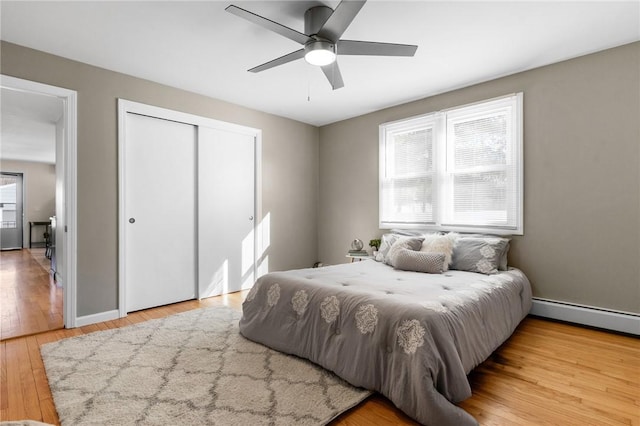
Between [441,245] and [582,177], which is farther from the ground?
[582,177]

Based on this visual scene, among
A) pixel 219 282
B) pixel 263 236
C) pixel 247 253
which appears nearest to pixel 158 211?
pixel 219 282

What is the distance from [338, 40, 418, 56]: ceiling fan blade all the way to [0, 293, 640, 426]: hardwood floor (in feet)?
7.30

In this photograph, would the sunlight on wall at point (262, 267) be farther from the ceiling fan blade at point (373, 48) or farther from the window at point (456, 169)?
the ceiling fan blade at point (373, 48)

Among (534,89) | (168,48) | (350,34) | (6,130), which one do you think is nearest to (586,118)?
(534,89)

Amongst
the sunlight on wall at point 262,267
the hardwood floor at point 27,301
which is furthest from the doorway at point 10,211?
the sunlight on wall at point 262,267

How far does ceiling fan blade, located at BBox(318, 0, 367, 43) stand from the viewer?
1789 millimetres

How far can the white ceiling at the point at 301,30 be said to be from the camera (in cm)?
230

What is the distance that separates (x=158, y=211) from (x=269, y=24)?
99.7 inches

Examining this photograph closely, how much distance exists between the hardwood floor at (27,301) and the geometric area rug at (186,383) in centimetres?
70

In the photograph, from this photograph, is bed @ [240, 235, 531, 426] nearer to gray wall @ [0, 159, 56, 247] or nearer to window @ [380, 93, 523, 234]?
window @ [380, 93, 523, 234]

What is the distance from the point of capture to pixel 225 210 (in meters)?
4.31

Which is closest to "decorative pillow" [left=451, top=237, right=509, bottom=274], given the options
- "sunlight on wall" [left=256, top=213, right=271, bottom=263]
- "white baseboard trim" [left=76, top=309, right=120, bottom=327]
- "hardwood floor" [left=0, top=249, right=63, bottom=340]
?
"sunlight on wall" [left=256, top=213, right=271, bottom=263]

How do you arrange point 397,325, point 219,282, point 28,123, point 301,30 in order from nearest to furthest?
point 397,325, point 301,30, point 219,282, point 28,123

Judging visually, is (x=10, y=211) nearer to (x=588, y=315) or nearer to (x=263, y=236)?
(x=263, y=236)
